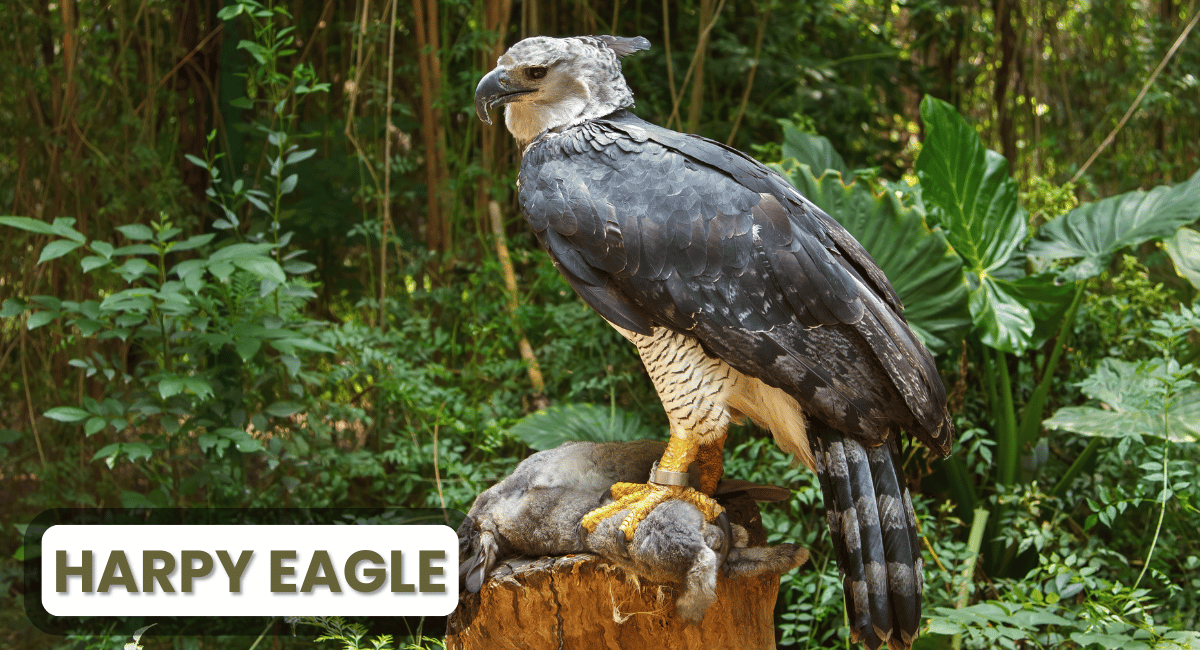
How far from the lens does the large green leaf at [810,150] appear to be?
119 inches

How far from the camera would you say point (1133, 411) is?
236 cm

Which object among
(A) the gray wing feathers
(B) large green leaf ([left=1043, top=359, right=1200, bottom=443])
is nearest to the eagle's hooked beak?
(A) the gray wing feathers

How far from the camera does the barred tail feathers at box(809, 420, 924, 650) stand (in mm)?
1523

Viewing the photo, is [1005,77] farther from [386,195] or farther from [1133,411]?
[386,195]

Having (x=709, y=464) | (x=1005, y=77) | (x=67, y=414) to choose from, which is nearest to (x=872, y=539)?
(x=709, y=464)

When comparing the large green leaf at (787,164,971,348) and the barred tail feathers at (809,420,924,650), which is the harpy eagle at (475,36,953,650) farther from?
the large green leaf at (787,164,971,348)

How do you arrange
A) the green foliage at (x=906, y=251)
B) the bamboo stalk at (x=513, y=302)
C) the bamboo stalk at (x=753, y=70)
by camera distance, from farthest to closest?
the bamboo stalk at (x=753, y=70) → the bamboo stalk at (x=513, y=302) → the green foliage at (x=906, y=251)

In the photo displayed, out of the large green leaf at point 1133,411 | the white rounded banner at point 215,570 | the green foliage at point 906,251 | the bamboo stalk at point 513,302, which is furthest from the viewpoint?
the bamboo stalk at point 513,302

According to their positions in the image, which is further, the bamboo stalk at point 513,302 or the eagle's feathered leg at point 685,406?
the bamboo stalk at point 513,302

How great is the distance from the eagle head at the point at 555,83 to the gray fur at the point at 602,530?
0.75m

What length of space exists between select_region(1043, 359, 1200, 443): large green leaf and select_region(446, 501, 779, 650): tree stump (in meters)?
1.27

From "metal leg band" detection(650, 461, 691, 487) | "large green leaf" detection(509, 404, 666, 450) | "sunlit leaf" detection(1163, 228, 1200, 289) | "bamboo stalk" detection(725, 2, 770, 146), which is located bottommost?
"large green leaf" detection(509, 404, 666, 450)

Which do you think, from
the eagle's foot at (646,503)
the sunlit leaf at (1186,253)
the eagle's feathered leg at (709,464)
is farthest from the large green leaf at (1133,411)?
the eagle's foot at (646,503)

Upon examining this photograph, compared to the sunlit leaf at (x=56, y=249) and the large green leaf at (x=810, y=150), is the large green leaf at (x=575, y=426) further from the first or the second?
the sunlit leaf at (x=56, y=249)
